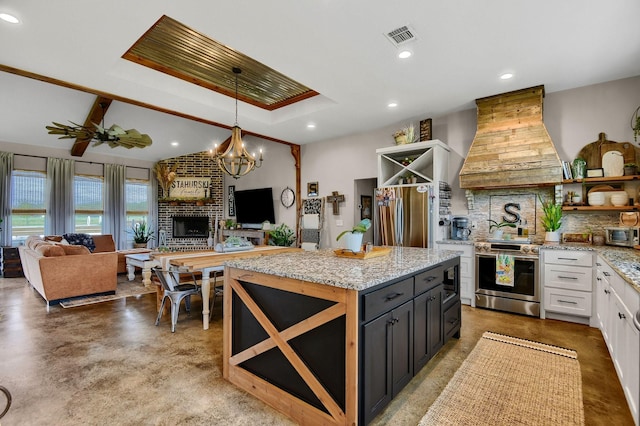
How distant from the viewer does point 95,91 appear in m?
3.99

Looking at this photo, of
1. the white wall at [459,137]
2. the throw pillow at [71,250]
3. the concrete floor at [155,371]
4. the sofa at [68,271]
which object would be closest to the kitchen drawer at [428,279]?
the concrete floor at [155,371]

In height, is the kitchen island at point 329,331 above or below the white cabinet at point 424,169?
below

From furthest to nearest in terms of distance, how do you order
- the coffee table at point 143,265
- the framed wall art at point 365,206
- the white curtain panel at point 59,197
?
1. the white curtain panel at point 59,197
2. the framed wall art at point 365,206
3. the coffee table at point 143,265

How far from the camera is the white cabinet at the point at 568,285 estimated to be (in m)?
3.44

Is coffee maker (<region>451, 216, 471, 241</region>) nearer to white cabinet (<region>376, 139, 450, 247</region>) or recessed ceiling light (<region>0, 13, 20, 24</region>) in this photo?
white cabinet (<region>376, 139, 450, 247</region>)

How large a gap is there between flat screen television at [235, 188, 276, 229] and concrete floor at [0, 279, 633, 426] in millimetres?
3922

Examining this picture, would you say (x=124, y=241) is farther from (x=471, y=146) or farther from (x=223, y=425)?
(x=471, y=146)

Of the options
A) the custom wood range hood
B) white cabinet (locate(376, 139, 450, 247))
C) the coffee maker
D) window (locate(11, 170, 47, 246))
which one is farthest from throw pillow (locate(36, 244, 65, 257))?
the custom wood range hood

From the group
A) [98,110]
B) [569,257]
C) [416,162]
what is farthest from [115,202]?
[569,257]

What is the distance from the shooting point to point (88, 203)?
7.93 meters

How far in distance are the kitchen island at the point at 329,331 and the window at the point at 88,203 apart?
24.8 ft

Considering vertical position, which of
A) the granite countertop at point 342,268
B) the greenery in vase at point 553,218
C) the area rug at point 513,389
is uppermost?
the greenery in vase at point 553,218

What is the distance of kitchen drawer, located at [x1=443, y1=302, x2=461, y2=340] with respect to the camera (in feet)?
9.20

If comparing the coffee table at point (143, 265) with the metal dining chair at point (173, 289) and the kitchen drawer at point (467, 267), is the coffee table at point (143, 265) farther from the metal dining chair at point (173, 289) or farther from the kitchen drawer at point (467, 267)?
the kitchen drawer at point (467, 267)
